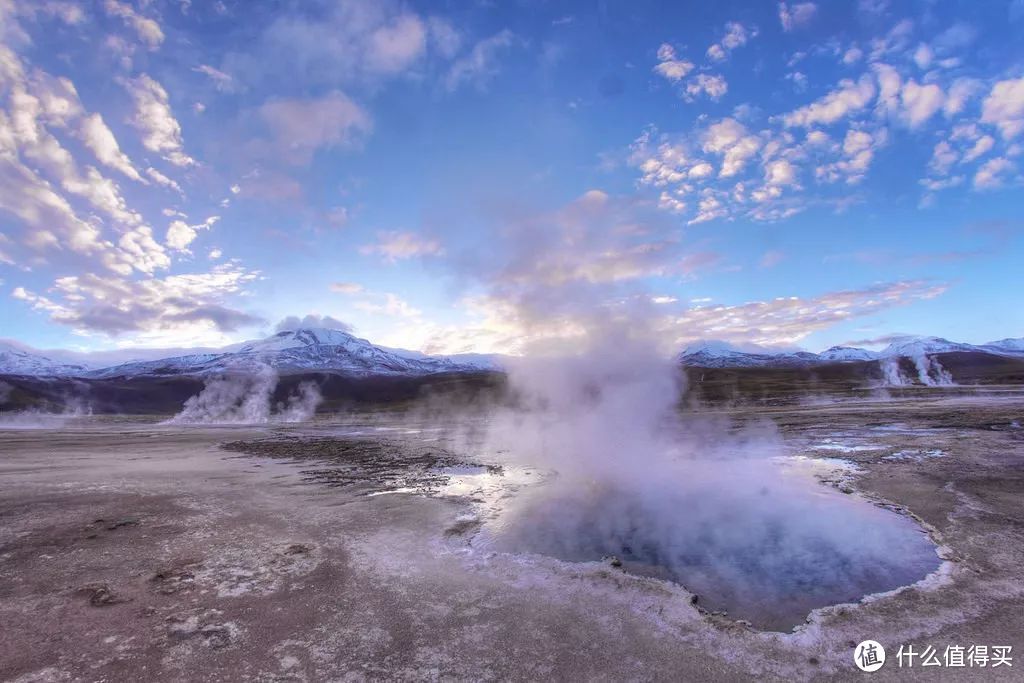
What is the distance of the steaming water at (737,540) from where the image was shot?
6730 mm

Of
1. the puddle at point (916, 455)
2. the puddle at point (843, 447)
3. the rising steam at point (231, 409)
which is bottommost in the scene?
the puddle at point (843, 447)

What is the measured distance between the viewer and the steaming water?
6730 millimetres

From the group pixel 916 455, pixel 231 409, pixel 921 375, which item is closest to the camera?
pixel 916 455

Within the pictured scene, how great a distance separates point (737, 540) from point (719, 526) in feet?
2.81

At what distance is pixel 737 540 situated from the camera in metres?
8.70

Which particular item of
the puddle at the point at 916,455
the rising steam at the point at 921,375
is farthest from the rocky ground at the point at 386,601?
the rising steam at the point at 921,375

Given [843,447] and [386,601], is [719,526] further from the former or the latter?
[843,447]

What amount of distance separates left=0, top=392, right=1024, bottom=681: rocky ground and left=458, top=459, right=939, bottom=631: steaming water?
1.38 ft

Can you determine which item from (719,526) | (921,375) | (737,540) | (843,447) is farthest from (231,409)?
(921,375)

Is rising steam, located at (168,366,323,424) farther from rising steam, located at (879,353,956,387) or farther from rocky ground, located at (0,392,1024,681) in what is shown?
rising steam, located at (879,353,956,387)

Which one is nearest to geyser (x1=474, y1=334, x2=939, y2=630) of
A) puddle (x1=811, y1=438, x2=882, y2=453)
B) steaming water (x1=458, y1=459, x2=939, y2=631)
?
steaming water (x1=458, y1=459, x2=939, y2=631)

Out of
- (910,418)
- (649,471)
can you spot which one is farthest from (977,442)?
(649,471)

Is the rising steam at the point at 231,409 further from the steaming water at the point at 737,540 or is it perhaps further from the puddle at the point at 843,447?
the puddle at the point at 843,447

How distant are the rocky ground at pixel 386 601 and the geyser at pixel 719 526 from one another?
20.8 inches
